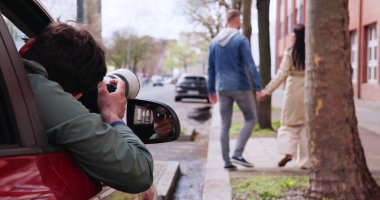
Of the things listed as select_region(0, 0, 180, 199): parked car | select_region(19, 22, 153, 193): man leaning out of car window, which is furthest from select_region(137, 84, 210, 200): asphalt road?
select_region(0, 0, 180, 199): parked car

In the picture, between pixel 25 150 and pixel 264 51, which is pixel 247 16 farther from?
pixel 25 150

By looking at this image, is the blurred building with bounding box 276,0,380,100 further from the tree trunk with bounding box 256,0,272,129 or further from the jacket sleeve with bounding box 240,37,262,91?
the jacket sleeve with bounding box 240,37,262,91

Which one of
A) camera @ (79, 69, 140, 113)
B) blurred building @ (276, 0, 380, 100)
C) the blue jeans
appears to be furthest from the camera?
blurred building @ (276, 0, 380, 100)

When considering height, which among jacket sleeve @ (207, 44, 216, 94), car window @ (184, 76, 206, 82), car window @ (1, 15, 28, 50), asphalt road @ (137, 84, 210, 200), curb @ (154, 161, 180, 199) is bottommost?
car window @ (184, 76, 206, 82)

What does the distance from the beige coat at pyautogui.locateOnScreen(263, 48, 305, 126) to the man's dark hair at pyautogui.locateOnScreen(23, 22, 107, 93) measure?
5.10 metres

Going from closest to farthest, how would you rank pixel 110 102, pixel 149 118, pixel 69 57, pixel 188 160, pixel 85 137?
1. pixel 85 137
2. pixel 69 57
3. pixel 110 102
4. pixel 149 118
5. pixel 188 160

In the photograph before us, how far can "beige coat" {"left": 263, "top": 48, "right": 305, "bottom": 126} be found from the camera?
6750 mm

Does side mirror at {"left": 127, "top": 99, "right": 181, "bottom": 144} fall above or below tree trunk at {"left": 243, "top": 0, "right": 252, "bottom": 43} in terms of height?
below

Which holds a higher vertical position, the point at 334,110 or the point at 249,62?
the point at 249,62

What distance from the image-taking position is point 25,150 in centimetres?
153

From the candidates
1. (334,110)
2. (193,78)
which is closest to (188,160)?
(334,110)

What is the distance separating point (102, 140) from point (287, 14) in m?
44.7

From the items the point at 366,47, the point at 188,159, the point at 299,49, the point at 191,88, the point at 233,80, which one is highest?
the point at 299,49

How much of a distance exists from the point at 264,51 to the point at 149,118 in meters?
10.0
